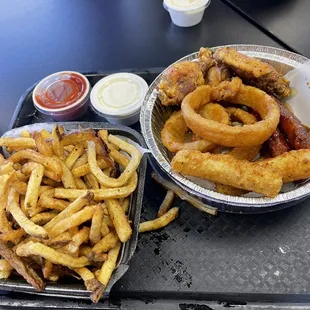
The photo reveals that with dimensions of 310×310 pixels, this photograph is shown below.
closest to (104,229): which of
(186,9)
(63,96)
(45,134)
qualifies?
(45,134)

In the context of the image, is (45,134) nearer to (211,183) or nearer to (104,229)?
(104,229)

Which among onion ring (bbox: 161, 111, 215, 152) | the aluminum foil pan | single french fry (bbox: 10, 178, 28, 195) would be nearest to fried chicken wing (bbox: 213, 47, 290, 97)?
the aluminum foil pan

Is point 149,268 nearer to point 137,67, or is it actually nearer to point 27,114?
point 27,114

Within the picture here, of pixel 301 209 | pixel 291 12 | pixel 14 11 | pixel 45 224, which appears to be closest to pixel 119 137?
pixel 45 224

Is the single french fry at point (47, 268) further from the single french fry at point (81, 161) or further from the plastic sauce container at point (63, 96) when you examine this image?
the plastic sauce container at point (63, 96)

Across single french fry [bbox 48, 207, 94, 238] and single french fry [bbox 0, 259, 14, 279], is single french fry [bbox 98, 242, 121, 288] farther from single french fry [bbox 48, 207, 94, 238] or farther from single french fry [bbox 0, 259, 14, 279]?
single french fry [bbox 0, 259, 14, 279]

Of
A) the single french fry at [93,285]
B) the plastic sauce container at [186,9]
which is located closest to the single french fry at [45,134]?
the single french fry at [93,285]
